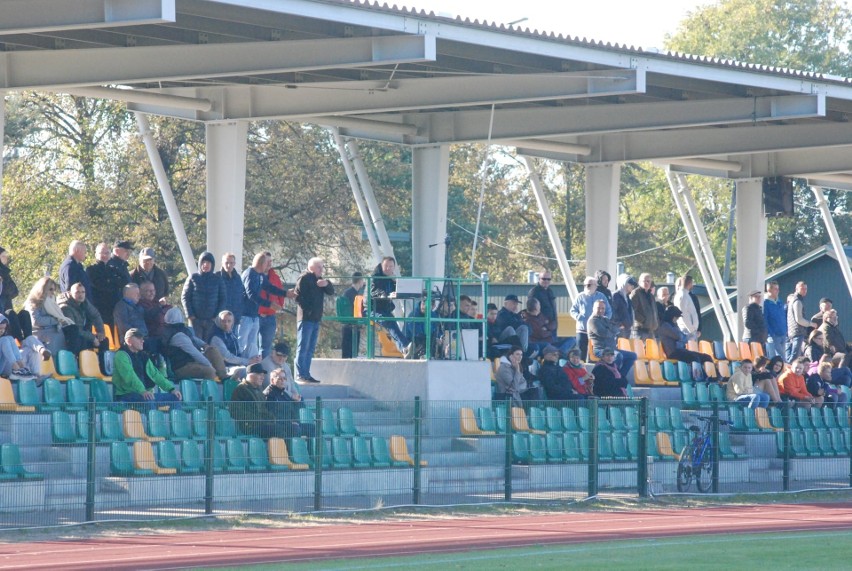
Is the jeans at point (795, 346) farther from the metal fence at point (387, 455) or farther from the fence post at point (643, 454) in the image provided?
the fence post at point (643, 454)

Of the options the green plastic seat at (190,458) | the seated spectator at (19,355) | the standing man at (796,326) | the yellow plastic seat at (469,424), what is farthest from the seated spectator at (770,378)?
the seated spectator at (19,355)

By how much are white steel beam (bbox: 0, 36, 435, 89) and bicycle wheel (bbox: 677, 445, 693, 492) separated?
6553 millimetres

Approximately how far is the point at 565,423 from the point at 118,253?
6136 mm

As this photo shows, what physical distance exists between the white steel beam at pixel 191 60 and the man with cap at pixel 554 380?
15.1ft

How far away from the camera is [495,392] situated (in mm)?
21188

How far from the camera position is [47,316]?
17562 millimetres

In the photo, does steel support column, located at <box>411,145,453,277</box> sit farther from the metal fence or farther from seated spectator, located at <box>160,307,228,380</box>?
seated spectator, located at <box>160,307,228,380</box>

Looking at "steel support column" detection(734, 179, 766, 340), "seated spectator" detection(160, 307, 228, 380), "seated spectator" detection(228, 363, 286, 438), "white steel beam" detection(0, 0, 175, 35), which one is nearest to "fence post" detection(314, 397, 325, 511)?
"seated spectator" detection(228, 363, 286, 438)

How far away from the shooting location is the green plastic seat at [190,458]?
1584 centimetres

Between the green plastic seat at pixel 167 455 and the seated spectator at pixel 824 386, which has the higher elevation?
the seated spectator at pixel 824 386

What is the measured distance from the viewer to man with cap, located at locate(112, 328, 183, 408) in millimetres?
16719

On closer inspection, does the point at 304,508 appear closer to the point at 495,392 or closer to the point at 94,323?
the point at 94,323

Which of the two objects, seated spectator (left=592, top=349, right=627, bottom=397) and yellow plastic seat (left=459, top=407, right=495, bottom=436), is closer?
yellow plastic seat (left=459, top=407, right=495, bottom=436)

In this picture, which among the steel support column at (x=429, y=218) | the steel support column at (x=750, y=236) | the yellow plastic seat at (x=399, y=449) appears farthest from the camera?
the steel support column at (x=750, y=236)
